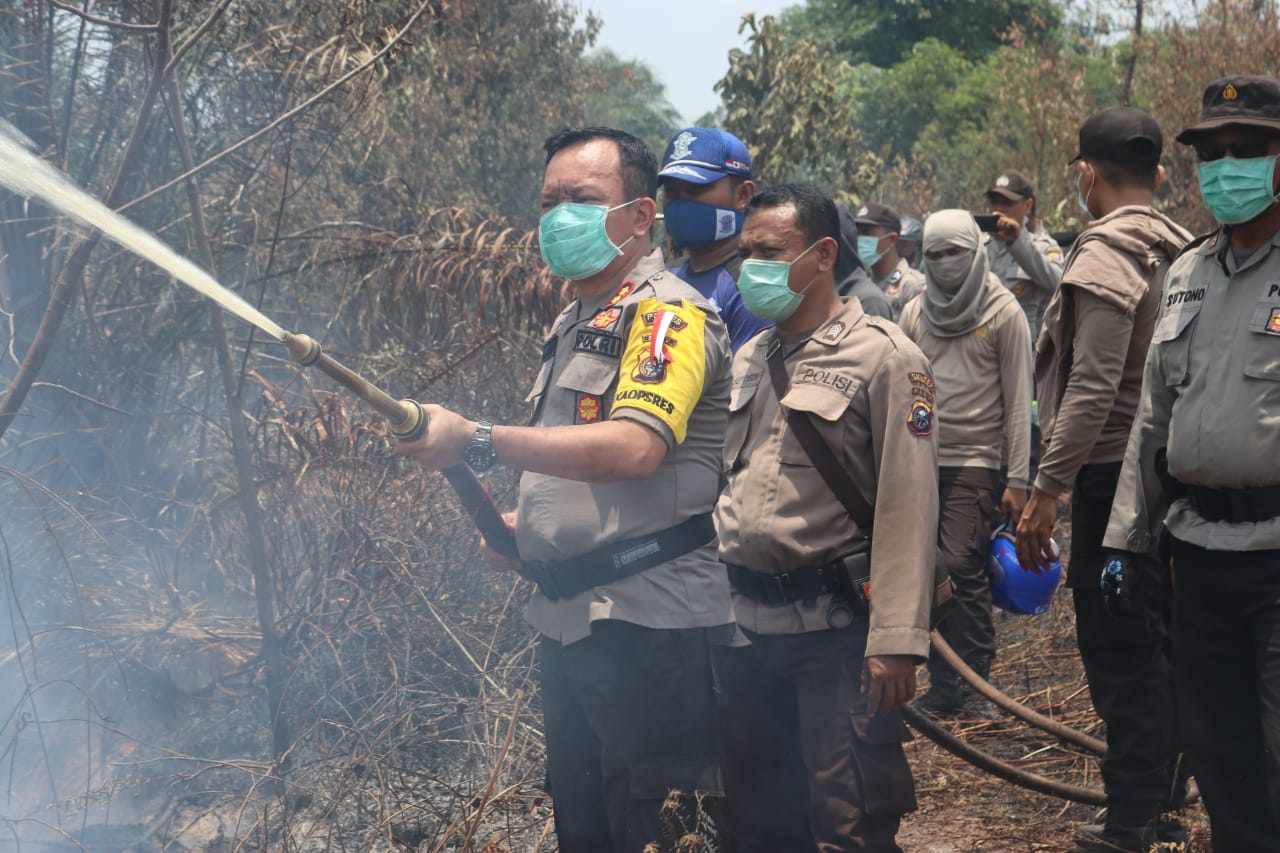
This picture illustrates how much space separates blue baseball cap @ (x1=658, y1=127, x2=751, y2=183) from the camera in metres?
4.08

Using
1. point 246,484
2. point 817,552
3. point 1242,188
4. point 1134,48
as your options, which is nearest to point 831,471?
point 817,552

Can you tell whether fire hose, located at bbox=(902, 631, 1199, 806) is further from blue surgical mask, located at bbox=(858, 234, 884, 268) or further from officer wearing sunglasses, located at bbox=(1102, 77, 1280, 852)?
blue surgical mask, located at bbox=(858, 234, 884, 268)

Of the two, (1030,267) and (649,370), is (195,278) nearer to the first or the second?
(649,370)

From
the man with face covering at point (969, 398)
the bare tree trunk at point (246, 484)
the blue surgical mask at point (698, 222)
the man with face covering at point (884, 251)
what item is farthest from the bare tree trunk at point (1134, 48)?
the bare tree trunk at point (246, 484)

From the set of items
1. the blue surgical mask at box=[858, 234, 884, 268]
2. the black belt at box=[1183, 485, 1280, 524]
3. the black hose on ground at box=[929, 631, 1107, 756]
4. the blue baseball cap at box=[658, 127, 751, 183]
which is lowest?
the black hose on ground at box=[929, 631, 1107, 756]

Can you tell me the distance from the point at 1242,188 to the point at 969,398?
255 cm

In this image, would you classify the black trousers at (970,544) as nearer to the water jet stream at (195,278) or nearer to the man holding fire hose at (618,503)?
the man holding fire hose at (618,503)

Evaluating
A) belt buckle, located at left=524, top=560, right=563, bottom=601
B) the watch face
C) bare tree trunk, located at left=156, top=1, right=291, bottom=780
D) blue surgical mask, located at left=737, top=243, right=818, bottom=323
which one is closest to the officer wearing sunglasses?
blue surgical mask, located at left=737, top=243, right=818, bottom=323

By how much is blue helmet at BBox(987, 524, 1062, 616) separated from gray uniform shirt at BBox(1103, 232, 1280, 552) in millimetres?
2178

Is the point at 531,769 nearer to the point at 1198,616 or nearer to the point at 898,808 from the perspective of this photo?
the point at 898,808

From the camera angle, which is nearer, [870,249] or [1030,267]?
[1030,267]

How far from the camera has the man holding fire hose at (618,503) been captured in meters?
2.66

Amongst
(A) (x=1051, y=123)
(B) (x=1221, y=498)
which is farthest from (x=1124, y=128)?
(A) (x=1051, y=123)

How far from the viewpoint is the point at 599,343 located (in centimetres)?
287
